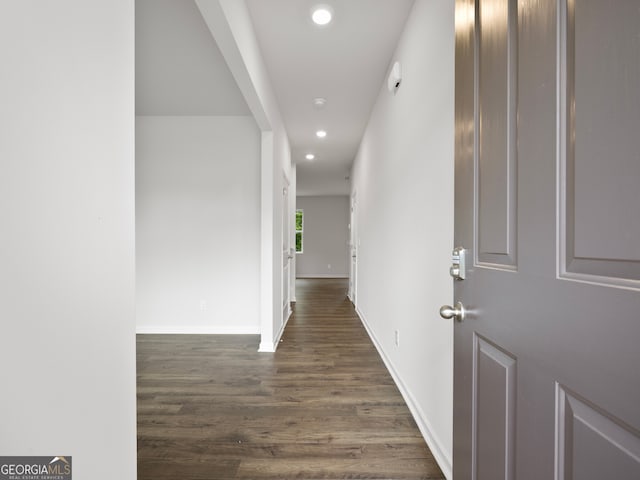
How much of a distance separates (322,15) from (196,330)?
3433 millimetres

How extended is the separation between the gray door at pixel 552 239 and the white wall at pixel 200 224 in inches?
125

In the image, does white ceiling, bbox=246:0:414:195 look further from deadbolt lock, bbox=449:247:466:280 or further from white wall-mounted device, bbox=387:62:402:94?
deadbolt lock, bbox=449:247:466:280

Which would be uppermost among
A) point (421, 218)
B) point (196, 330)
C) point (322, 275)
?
point (421, 218)

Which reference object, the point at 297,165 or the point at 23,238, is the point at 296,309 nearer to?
the point at 297,165

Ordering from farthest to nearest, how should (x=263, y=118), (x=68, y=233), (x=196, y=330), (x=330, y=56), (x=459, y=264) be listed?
1. (x=196, y=330)
2. (x=263, y=118)
3. (x=330, y=56)
4. (x=459, y=264)
5. (x=68, y=233)

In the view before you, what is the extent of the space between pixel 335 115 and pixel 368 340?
8.89ft

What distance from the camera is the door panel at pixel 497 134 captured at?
71cm

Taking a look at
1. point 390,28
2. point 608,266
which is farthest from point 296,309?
point 608,266

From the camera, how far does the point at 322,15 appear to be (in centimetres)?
211

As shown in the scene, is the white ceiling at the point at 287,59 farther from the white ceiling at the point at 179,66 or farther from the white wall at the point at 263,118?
the white wall at the point at 263,118

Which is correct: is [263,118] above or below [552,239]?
above

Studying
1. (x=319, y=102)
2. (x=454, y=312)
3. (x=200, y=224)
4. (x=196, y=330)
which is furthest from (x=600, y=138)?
(x=196, y=330)

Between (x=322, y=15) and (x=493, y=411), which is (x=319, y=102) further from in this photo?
(x=493, y=411)

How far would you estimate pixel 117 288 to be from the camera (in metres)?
0.77
